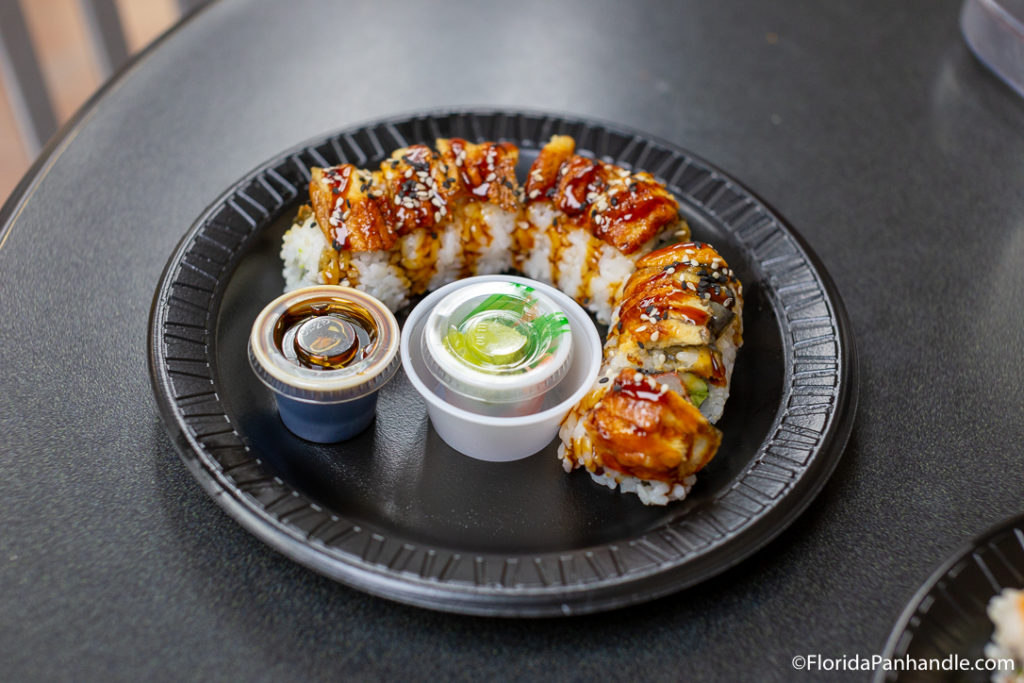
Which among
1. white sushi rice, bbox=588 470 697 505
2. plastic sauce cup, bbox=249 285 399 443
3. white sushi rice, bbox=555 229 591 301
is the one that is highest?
plastic sauce cup, bbox=249 285 399 443

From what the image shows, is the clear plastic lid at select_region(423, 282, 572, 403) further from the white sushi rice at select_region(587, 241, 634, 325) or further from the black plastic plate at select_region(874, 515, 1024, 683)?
the black plastic plate at select_region(874, 515, 1024, 683)

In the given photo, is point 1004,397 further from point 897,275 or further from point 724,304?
point 724,304

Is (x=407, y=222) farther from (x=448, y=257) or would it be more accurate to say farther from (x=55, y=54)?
(x=55, y=54)

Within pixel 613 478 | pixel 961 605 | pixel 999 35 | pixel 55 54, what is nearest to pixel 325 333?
pixel 613 478

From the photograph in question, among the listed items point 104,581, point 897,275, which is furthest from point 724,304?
point 104,581

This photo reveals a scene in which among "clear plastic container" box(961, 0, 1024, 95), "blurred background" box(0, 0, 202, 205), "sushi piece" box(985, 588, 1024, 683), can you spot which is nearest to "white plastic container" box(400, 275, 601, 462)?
"sushi piece" box(985, 588, 1024, 683)

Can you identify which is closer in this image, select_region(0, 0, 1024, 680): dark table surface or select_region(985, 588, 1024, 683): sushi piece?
select_region(985, 588, 1024, 683): sushi piece

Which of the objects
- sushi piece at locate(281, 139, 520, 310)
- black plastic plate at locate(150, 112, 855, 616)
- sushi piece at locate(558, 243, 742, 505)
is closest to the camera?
black plastic plate at locate(150, 112, 855, 616)
